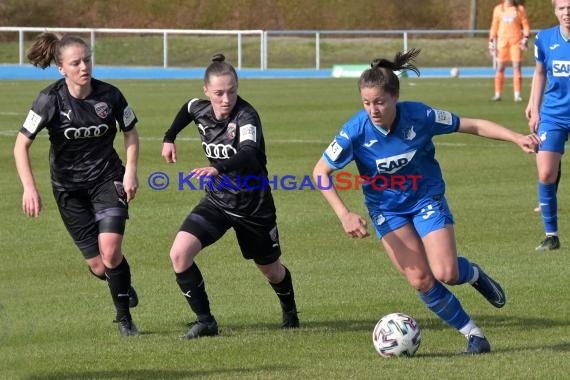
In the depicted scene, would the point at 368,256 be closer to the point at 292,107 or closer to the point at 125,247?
the point at 125,247

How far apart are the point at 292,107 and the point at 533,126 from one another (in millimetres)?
15617

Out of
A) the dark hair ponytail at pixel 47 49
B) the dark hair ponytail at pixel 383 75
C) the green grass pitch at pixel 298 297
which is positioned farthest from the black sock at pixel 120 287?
the dark hair ponytail at pixel 383 75

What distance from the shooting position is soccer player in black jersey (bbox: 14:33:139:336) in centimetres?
779

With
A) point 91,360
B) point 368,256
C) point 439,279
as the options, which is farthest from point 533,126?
point 91,360

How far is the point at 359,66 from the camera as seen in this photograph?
136ft

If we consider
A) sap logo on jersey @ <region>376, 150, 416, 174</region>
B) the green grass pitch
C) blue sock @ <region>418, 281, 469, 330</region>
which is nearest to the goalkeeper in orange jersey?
the green grass pitch

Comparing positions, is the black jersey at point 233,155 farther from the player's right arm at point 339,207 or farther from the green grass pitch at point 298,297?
the green grass pitch at point 298,297

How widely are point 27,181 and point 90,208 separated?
28.8 inches

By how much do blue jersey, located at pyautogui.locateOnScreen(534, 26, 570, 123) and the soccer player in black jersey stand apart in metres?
4.29

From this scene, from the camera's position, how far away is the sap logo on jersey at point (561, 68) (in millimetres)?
10656

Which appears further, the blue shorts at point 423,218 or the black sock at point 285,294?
the black sock at point 285,294

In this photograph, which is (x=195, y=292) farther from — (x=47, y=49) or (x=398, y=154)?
(x=47, y=49)

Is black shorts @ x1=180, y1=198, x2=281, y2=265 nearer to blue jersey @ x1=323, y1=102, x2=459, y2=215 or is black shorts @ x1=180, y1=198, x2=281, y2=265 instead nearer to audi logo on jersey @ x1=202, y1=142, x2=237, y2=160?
audi logo on jersey @ x1=202, y1=142, x2=237, y2=160

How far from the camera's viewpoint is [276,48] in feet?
154
